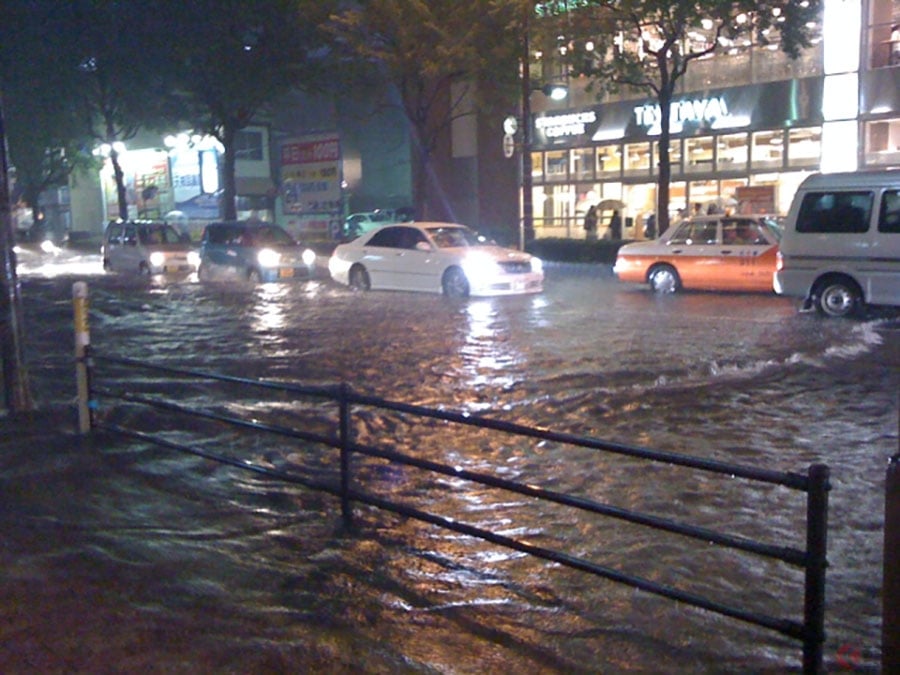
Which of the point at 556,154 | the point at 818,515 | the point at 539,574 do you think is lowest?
the point at 539,574

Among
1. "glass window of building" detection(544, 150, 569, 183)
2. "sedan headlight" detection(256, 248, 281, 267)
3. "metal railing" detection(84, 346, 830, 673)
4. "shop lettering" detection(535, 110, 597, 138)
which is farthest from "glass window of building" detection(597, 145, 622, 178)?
"metal railing" detection(84, 346, 830, 673)

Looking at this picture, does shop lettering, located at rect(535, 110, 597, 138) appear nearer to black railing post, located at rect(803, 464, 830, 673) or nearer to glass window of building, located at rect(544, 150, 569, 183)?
glass window of building, located at rect(544, 150, 569, 183)

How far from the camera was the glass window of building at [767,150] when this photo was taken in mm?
29297

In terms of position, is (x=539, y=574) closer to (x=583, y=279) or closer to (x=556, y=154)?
(x=583, y=279)

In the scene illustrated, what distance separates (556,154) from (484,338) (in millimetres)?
23102

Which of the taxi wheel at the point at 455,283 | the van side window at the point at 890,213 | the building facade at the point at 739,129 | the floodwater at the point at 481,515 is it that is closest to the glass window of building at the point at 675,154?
the building facade at the point at 739,129

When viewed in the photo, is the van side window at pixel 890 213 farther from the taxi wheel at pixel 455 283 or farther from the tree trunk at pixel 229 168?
the tree trunk at pixel 229 168

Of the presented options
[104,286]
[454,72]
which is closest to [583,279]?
[454,72]

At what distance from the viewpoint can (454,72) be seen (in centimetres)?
3025

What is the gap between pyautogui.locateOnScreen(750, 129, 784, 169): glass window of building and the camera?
29297mm

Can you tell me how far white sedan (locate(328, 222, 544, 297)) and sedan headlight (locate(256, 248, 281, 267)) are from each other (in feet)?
8.57

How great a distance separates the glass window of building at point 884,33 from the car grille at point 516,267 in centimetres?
1317

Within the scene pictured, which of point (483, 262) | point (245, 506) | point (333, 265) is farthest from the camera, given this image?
point (333, 265)

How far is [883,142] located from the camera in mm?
26969
